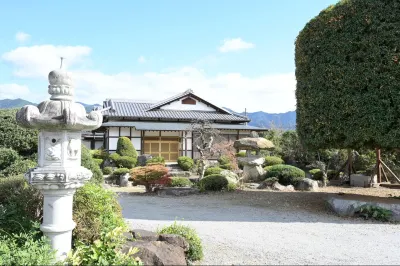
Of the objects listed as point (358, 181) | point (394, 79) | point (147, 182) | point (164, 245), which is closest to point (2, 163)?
point (147, 182)

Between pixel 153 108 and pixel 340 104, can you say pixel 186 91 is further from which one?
pixel 340 104

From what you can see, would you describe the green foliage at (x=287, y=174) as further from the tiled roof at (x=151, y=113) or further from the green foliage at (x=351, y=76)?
the tiled roof at (x=151, y=113)

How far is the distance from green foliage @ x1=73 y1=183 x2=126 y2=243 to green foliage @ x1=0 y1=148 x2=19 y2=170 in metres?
4.91

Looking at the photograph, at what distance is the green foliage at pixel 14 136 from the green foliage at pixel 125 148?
12249 millimetres

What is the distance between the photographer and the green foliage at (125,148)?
2206 cm

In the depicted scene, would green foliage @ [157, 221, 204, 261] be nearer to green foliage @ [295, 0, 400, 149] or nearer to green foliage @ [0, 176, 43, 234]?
green foliage @ [0, 176, 43, 234]

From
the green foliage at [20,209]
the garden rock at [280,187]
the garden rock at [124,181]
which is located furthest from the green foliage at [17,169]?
the garden rock at [280,187]

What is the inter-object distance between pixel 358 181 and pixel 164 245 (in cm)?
1300

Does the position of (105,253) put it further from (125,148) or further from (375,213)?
(125,148)

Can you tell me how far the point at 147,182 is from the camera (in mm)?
13836

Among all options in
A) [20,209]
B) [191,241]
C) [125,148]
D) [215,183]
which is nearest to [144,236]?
[191,241]

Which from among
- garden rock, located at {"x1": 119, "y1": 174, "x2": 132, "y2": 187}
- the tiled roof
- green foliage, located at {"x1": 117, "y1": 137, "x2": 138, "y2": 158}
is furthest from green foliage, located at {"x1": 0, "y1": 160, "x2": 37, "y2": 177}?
the tiled roof

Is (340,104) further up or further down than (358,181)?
further up

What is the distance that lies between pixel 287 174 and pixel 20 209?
11746mm
